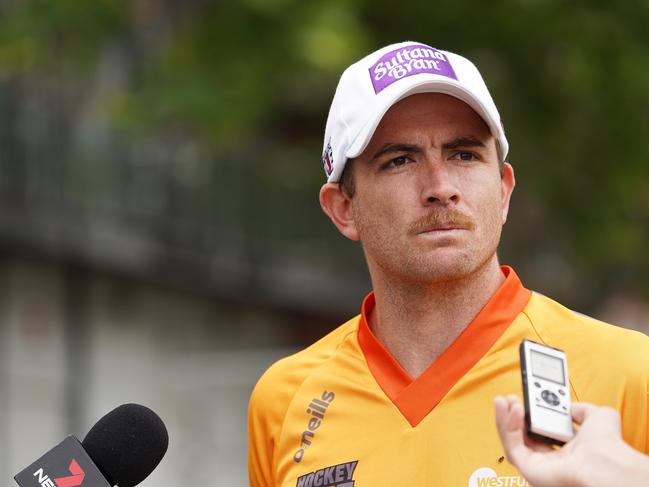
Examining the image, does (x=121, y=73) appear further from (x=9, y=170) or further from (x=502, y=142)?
(x=502, y=142)

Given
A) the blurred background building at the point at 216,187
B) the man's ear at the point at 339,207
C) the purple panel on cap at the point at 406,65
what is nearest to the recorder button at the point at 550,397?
the purple panel on cap at the point at 406,65

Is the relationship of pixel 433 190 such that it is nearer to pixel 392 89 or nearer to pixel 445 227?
pixel 445 227

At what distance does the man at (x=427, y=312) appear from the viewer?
12.3ft

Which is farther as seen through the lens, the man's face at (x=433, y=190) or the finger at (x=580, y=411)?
the man's face at (x=433, y=190)

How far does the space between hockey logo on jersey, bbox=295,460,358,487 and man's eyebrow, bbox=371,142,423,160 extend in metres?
0.87

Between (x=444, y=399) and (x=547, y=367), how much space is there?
2.51ft

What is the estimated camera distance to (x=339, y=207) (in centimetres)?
437

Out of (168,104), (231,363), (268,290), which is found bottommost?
(231,363)

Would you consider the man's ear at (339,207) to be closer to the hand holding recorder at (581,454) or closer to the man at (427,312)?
the man at (427,312)

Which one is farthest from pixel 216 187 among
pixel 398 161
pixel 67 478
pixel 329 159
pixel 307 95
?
pixel 67 478

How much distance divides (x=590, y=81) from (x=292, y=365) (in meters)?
10.4

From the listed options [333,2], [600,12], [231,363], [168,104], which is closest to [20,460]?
[231,363]

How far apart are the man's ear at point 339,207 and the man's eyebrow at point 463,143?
0.46m

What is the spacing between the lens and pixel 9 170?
1633 centimetres
